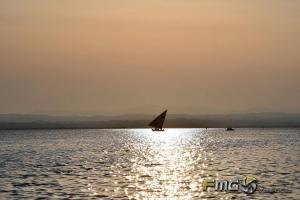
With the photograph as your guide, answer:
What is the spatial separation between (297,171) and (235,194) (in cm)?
2486

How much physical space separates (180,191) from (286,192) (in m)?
8.88

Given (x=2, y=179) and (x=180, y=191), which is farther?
(x=2, y=179)

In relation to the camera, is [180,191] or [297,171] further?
[297,171]

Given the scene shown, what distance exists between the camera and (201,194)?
53.9 meters

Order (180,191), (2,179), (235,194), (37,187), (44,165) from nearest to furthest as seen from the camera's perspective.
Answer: (235,194)
(180,191)
(37,187)
(2,179)
(44,165)

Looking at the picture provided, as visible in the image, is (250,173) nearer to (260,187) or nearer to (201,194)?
(260,187)

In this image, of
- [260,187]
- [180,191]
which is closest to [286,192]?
[260,187]

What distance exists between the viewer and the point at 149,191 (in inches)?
2244

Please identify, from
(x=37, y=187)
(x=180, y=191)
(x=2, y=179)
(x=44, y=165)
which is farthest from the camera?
(x=44, y=165)

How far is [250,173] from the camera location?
7425 centimetres

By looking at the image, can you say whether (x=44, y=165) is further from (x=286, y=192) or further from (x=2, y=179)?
(x=286, y=192)

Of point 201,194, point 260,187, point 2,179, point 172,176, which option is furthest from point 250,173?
point 2,179

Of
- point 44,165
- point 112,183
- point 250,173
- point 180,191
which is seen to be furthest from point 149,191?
point 44,165

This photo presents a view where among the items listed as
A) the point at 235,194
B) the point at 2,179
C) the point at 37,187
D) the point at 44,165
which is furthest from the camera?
the point at 44,165
